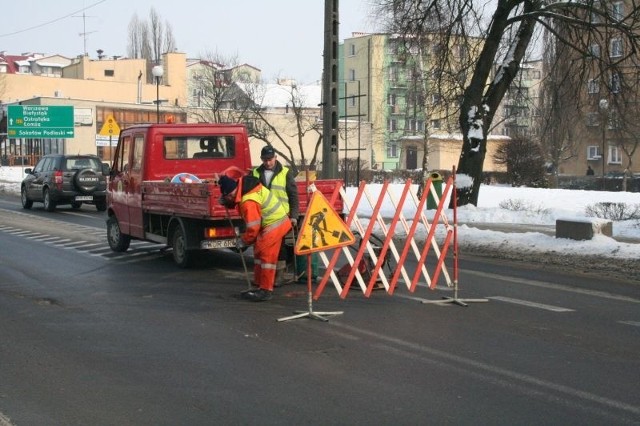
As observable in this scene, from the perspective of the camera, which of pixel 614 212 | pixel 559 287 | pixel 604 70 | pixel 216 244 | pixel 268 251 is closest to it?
pixel 268 251

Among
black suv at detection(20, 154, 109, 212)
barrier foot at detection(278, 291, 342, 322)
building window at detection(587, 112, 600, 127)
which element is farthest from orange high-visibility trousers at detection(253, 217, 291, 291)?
building window at detection(587, 112, 600, 127)

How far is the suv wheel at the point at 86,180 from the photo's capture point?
24.3m

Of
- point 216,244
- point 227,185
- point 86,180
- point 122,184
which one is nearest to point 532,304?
point 227,185

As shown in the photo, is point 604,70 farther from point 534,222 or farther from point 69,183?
point 69,183

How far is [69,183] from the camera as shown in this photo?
24.5 metres

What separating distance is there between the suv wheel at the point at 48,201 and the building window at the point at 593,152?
5174 cm

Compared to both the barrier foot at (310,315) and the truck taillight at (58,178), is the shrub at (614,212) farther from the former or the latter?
the truck taillight at (58,178)

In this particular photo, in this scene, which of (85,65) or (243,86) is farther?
(85,65)

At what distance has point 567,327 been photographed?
8039mm

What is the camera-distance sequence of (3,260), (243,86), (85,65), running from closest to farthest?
1. (3,260)
2. (243,86)
3. (85,65)

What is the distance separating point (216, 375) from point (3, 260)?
8.28 meters

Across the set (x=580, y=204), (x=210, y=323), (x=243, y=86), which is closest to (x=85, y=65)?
(x=243, y=86)

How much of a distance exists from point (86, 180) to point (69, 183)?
1.94ft

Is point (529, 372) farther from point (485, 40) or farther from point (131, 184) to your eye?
point (485, 40)
